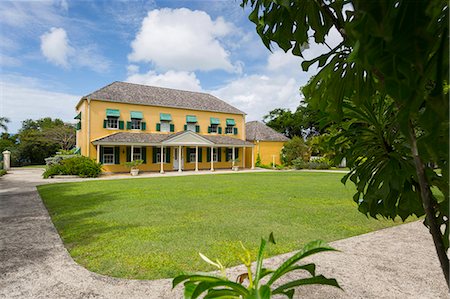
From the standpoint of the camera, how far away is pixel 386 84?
585 millimetres

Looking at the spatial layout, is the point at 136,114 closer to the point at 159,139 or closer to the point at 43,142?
the point at 159,139

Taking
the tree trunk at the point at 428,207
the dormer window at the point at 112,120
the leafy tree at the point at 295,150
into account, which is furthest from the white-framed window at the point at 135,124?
the tree trunk at the point at 428,207

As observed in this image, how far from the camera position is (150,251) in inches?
176

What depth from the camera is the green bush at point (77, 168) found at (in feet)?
61.6

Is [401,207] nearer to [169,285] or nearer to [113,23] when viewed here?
[169,285]

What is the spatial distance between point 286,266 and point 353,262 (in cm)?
362

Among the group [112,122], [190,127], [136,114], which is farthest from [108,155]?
[190,127]

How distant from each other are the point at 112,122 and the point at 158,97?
5257mm

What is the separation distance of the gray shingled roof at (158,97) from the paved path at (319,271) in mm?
19630

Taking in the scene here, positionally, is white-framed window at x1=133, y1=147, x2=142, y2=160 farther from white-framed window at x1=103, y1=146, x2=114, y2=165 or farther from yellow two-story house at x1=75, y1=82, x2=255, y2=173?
white-framed window at x1=103, y1=146, x2=114, y2=165

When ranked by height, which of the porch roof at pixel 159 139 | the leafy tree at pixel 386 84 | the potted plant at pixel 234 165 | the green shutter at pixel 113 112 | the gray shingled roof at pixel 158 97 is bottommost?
the potted plant at pixel 234 165

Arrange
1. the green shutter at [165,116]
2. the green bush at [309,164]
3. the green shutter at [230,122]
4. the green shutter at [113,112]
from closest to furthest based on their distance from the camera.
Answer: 1. the green shutter at [113,112]
2. the green shutter at [165,116]
3. the green bush at [309,164]
4. the green shutter at [230,122]

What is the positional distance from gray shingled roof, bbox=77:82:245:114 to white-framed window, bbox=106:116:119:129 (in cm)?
151

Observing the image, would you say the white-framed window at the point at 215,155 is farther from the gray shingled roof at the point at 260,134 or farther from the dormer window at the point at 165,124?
the gray shingled roof at the point at 260,134
